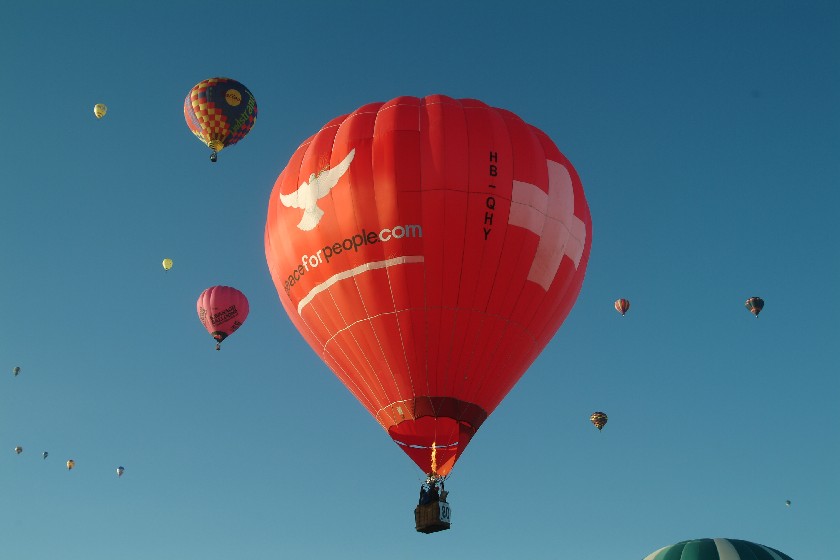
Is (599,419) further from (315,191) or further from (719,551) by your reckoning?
(315,191)

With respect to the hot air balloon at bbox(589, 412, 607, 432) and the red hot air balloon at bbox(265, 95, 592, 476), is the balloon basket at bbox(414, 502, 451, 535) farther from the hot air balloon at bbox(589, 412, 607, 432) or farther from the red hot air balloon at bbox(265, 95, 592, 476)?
the hot air balloon at bbox(589, 412, 607, 432)

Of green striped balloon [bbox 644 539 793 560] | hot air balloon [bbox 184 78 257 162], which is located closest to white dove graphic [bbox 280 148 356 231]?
hot air balloon [bbox 184 78 257 162]

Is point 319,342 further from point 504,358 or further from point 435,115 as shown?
point 435,115

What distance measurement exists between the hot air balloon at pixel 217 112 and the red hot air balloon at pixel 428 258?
5.25 metres

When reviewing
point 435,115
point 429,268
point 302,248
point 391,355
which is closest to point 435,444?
point 391,355

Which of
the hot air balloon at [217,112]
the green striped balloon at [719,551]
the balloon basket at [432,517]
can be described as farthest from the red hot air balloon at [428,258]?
the hot air balloon at [217,112]

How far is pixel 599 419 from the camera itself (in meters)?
28.0

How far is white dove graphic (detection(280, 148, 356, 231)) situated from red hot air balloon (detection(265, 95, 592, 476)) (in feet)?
0.08

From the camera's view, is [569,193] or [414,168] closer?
[414,168]

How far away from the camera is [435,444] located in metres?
16.3

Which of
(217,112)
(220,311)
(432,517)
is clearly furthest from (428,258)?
(220,311)

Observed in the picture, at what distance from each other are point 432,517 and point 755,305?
14.6m

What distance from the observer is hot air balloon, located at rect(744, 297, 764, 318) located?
1076 inches

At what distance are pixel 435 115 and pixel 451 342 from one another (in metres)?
3.67
